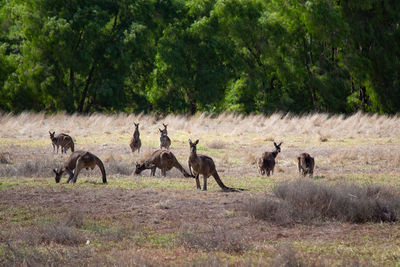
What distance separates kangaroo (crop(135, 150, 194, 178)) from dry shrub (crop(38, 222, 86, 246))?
6785 millimetres

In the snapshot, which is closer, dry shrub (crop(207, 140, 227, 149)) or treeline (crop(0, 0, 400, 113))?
dry shrub (crop(207, 140, 227, 149))

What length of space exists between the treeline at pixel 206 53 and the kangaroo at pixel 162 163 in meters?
25.9

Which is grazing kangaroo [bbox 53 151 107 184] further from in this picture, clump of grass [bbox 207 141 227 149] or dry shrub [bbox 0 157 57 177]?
clump of grass [bbox 207 141 227 149]

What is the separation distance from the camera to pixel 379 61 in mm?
39562

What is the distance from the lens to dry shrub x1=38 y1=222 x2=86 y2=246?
8.07m

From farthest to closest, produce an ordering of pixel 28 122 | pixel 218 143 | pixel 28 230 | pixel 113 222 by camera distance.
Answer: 1. pixel 28 122
2. pixel 218 143
3. pixel 113 222
4. pixel 28 230

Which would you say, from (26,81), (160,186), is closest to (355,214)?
(160,186)

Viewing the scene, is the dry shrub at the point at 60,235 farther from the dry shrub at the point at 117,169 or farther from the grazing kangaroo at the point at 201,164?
the dry shrub at the point at 117,169

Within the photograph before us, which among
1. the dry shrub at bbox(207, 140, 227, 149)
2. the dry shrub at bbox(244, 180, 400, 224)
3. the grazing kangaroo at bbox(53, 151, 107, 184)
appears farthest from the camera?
the dry shrub at bbox(207, 140, 227, 149)

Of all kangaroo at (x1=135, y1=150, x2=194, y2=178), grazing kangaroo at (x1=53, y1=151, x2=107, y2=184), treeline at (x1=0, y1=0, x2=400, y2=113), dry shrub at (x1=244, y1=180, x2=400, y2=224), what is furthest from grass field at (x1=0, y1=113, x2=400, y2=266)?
treeline at (x1=0, y1=0, x2=400, y2=113)

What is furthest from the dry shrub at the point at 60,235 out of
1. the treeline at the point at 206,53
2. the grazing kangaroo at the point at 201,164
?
the treeline at the point at 206,53

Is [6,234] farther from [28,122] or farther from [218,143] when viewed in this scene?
[28,122]

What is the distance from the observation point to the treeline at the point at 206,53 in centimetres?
3972

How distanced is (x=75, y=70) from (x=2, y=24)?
351 inches
